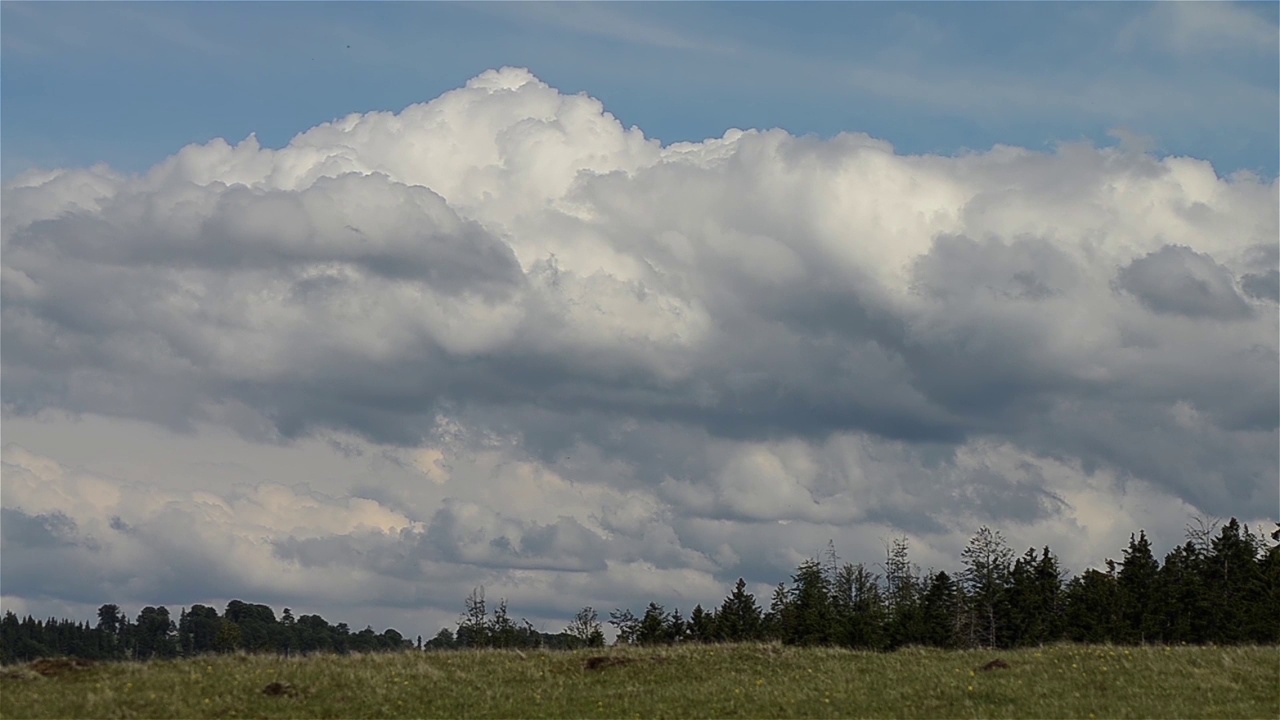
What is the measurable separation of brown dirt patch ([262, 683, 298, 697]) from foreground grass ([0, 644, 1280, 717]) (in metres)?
0.05

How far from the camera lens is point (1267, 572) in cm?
9819

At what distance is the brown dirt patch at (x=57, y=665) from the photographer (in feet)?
120

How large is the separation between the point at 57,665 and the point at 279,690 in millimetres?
7349

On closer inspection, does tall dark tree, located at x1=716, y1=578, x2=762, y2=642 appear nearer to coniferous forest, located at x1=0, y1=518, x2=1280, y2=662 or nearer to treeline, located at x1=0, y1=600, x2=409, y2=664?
coniferous forest, located at x1=0, y1=518, x2=1280, y2=662

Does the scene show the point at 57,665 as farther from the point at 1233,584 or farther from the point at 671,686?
the point at 1233,584

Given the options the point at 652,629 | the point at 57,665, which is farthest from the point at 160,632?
the point at 57,665

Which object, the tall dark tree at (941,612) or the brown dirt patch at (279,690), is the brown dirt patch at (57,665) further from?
the tall dark tree at (941,612)

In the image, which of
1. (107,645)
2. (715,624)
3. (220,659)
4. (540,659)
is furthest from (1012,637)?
(107,645)

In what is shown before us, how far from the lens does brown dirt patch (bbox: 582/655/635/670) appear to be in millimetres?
40438

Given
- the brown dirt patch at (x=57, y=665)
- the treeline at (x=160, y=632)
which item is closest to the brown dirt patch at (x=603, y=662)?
the brown dirt patch at (x=57, y=665)

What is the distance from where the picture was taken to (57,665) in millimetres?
36875

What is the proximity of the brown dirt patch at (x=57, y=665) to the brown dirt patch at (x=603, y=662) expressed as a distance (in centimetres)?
1518

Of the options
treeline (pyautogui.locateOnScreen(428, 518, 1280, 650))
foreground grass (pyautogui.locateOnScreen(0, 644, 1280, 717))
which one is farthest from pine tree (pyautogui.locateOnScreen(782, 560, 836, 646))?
foreground grass (pyautogui.locateOnScreen(0, 644, 1280, 717))

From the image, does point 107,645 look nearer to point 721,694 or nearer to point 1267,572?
point 1267,572
